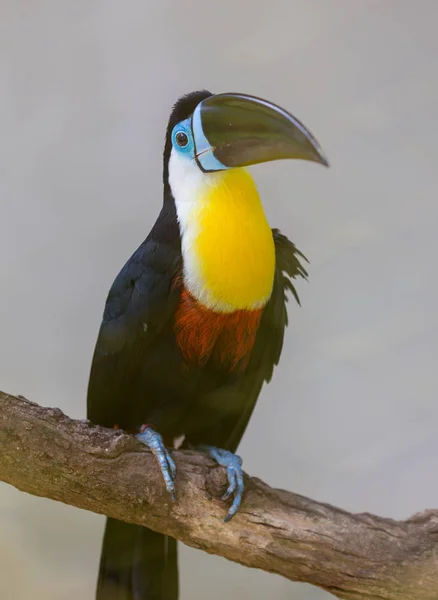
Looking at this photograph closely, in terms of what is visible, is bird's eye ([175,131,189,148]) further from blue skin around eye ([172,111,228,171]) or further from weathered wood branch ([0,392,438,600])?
weathered wood branch ([0,392,438,600])

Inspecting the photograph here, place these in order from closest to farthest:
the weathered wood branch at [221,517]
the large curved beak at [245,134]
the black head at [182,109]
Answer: the weathered wood branch at [221,517]
the large curved beak at [245,134]
the black head at [182,109]

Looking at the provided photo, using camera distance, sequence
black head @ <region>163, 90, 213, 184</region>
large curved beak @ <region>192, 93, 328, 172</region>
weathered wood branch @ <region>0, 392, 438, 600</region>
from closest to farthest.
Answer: weathered wood branch @ <region>0, 392, 438, 600</region> → large curved beak @ <region>192, 93, 328, 172</region> → black head @ <region>163, 90, 213, 184</region>

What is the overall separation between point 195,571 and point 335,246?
905 mm

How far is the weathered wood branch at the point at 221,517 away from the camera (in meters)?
1.13

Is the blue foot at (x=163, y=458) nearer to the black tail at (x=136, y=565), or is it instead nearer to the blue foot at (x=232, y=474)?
the blue foot at (x=232, y=474)

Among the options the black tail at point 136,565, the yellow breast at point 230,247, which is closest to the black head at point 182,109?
the yellow breast at point 230,247

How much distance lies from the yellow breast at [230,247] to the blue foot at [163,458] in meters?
0.31

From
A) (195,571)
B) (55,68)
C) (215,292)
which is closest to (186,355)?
(215,292)

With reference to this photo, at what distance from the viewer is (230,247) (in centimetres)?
130

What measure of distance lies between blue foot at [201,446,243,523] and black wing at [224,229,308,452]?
11 centimetres

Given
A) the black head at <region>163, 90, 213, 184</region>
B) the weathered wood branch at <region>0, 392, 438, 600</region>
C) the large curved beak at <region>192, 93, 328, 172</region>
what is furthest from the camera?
the black head at <region>163, 90, 213, 184</region>

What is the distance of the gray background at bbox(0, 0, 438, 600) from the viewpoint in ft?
4.66

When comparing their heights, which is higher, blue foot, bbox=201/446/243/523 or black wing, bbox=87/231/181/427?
black wing, bbox=87/231/181/427

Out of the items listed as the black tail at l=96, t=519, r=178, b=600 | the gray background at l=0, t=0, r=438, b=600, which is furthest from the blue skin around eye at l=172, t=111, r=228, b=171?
the black tail at l=96, t=519, r=178, b=600
